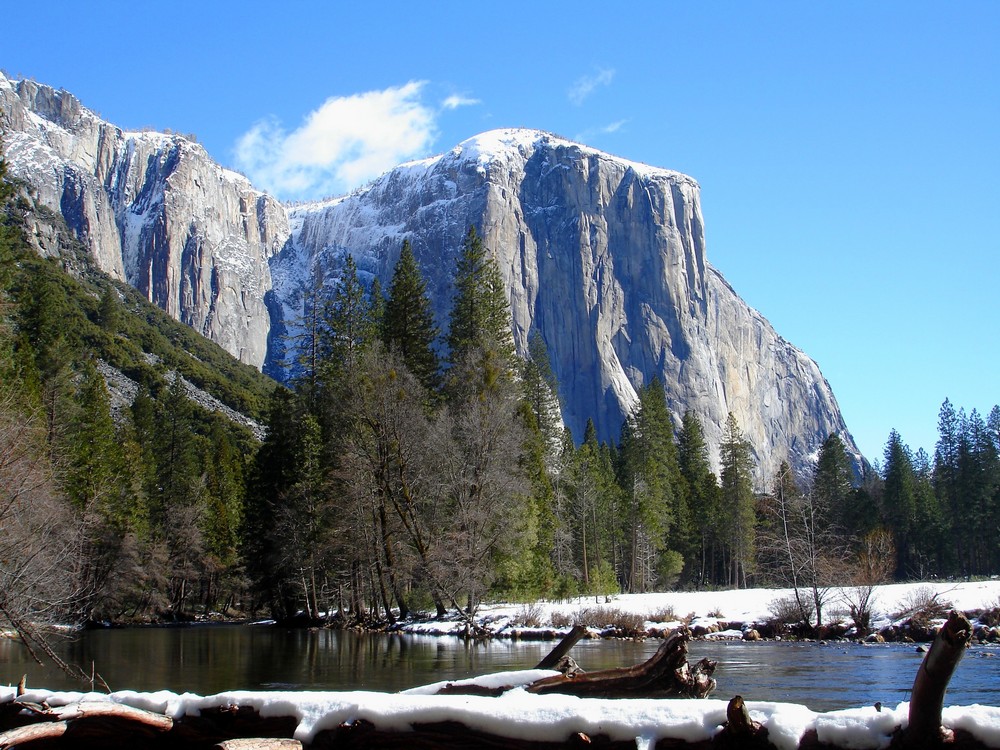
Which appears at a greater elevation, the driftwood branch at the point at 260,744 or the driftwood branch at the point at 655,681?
the driftwood branch at the point at 655,681

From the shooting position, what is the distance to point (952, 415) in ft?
236

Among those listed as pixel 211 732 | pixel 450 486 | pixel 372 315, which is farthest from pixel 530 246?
pixel 211 732

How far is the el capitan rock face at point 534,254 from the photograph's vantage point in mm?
149750

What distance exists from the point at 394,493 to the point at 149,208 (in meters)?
169

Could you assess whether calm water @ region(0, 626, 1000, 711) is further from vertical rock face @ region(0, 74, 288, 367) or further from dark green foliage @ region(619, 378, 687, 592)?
vertical rock face @ region(0, 74, 288, 367)

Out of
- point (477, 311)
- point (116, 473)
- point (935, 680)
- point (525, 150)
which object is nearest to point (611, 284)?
point (525, 150)

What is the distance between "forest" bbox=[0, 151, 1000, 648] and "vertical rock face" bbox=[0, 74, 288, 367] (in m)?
97.2

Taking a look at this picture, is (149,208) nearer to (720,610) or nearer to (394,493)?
(394,493)

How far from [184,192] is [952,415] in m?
159

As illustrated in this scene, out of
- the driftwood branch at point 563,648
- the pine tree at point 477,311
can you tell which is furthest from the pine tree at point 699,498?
the driftwood branch at point 563,648

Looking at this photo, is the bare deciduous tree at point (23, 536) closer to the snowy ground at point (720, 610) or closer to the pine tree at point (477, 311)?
the snowy ground at point (720, 610)

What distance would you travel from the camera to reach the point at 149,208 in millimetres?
178125

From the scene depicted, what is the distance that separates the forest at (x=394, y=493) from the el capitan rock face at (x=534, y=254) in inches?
2952

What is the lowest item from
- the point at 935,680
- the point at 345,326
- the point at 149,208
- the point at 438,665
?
the point at 438,665
